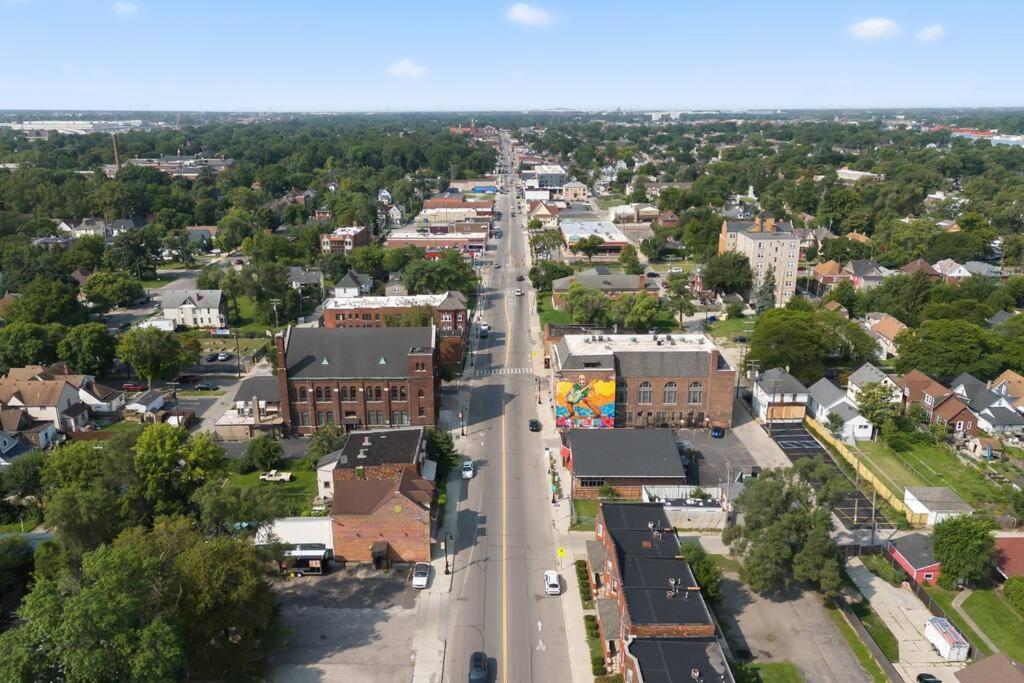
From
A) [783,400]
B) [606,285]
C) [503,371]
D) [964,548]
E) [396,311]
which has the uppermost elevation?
[606,285]

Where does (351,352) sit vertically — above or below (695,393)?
above

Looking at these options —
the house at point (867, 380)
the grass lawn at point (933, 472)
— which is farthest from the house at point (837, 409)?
the house at point (867, 380)

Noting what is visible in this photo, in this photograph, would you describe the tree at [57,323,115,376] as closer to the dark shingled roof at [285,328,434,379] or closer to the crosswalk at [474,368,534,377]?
the dark shingled roof at [285,328,434,379]

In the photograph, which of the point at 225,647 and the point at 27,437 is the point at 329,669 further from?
the point at 27,437

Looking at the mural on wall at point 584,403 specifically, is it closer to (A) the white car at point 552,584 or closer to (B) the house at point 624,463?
(B) the house at point 624,463

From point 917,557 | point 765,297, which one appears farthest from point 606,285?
point 917,557

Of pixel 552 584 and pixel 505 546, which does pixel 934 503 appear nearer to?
pixel 552 584
